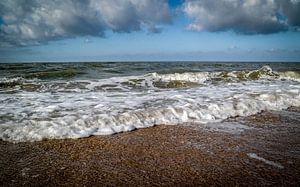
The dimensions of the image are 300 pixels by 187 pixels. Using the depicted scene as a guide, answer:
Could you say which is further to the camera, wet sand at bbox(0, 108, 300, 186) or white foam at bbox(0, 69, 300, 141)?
white foam at bbox(0, 69, 300, 141)

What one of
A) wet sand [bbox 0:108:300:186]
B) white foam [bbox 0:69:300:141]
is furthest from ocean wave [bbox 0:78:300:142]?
wet sand [bbox 0:108:300:186]

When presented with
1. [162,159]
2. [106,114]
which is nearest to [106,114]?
[106,114]

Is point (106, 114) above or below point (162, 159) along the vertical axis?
above

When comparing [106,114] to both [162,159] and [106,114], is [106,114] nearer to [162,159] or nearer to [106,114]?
[106,114]

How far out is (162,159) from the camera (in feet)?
11.5

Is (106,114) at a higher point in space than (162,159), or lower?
higher

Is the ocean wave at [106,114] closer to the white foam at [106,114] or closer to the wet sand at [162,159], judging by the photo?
the white foam at [106,114]

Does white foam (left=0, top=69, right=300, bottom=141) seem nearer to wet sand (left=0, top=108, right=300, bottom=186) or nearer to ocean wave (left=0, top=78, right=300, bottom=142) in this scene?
ocean wave (left=0, top=78, right=300, bottom=142)

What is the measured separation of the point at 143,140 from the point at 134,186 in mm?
1449

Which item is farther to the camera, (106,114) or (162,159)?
(106,114)

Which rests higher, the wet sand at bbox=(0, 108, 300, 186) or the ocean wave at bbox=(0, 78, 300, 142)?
the ocean wave at bbox=(0, 78, 300, 142)

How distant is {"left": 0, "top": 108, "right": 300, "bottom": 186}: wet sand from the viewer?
2.97 metres

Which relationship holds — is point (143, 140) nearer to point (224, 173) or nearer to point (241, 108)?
point (224, 173)

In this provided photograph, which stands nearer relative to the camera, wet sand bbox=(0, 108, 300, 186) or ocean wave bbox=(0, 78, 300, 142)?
wet sand bbox=(0, 108, 300, 186)
